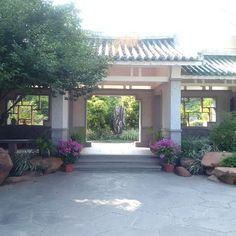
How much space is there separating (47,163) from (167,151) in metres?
3.50

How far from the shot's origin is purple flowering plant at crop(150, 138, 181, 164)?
34.5 feet

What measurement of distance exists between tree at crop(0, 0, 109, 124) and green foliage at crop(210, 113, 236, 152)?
189 inches

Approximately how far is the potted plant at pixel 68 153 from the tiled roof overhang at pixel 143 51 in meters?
2.79

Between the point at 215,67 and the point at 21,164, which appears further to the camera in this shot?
the point at 215,67

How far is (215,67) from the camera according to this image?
42.0ft

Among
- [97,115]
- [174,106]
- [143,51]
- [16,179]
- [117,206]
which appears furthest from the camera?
[97,115]

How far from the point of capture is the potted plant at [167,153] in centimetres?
1051

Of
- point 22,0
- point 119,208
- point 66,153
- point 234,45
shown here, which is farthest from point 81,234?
point 234,45

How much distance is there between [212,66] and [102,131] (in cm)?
1012

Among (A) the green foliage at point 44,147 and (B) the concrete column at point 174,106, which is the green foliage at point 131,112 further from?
(A) the green foliage at point 44,147

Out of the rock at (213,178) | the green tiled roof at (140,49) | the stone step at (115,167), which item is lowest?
the rock at (213,178)

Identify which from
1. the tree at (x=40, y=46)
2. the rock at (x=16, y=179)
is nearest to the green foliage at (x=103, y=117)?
the rock at (x=16, y=179)

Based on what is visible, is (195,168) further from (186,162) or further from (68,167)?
(68,167)

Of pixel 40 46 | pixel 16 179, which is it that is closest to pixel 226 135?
pixel 16 179
